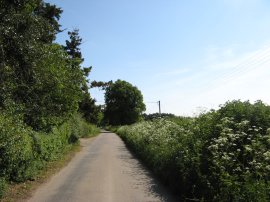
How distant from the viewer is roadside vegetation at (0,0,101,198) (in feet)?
41.1

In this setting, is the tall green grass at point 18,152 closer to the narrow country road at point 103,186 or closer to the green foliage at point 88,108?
the narrow country road at point 103,186

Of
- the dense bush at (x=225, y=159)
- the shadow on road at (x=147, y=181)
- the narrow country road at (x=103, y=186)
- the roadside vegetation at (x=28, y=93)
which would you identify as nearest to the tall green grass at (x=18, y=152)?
the roadside vegetation at (x=28, y=93)

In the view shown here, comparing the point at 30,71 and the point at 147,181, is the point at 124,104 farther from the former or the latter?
the point at 147,181

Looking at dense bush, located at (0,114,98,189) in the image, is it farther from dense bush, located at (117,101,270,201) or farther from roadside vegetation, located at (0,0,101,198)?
dense bush, located at (117,101,270,201)

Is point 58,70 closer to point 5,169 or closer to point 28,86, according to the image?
point 28,86

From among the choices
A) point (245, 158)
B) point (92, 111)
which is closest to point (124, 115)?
point (92, 111)

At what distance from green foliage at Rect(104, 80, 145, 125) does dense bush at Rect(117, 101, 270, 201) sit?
8063cm

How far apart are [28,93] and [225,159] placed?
13.3 meters

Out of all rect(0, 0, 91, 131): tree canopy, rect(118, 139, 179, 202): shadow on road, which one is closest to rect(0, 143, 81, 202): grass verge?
rect(0, 0, 91, 131): tree canopy

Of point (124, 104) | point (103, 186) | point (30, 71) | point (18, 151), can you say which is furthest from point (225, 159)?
point (124, 104)

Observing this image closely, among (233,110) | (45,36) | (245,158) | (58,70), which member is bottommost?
(245,158)

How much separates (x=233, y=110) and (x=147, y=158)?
24.0 ft

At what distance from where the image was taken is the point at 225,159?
9406 mm

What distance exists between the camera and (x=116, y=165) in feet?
65.0
